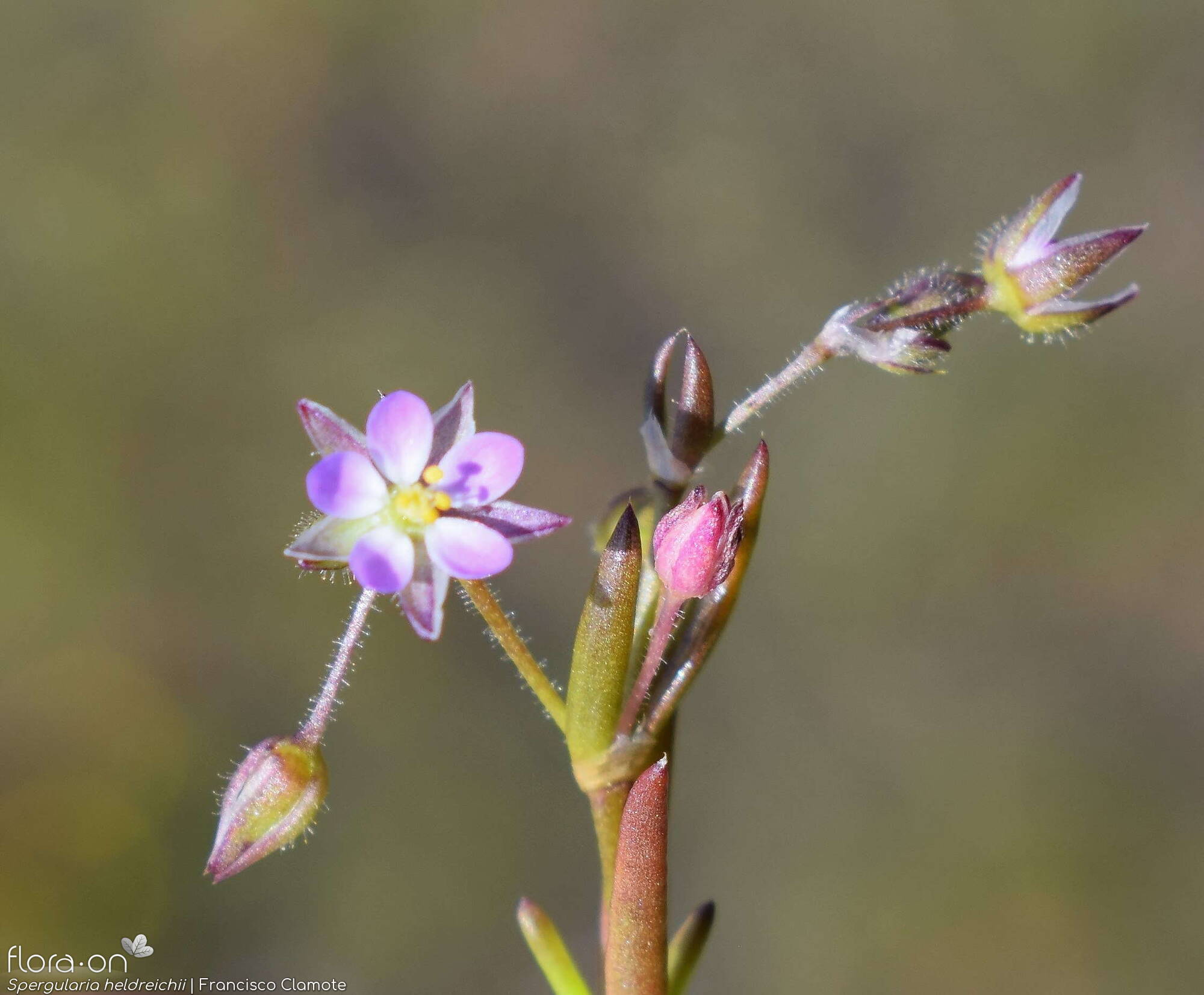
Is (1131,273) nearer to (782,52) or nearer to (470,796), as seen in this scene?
(782,52)

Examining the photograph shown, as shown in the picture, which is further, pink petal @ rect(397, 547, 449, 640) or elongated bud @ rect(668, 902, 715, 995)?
elongated bud @ rect(668, 902, 715, 995)

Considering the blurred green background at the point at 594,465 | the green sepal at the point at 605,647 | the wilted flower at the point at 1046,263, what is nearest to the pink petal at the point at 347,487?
the green sepal at the point at 605,647

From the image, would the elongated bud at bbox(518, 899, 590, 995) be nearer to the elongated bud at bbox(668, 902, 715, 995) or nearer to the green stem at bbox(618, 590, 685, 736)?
the elongated bud at bbox(668, 902, 715, 995)

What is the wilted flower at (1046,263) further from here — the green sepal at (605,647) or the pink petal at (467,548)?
the pink petal at (467,548)

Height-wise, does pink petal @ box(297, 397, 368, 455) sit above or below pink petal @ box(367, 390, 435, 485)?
above

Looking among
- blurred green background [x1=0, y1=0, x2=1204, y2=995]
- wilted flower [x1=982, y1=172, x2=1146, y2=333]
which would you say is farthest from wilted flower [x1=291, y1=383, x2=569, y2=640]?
blurred green background [x1=0, y1=0, x2=1204, y2=995]

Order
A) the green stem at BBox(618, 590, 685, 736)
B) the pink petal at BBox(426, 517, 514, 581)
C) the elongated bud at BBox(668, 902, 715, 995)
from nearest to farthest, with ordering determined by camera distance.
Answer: the pink petal at BBox(426, 517, 514, 581) < the green stem at BBox(618, 590, 685, 736) < the elongated bud at BBox(668, 902, 715, 995)

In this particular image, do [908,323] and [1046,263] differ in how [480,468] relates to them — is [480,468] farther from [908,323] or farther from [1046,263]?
[1046,263]
